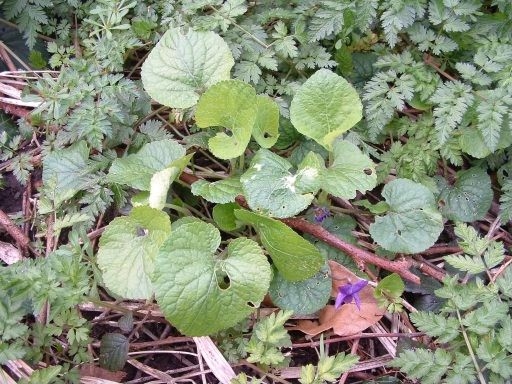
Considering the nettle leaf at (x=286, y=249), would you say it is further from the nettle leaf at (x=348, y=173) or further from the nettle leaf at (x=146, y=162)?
the nettle leaf at (x=146, y=162)

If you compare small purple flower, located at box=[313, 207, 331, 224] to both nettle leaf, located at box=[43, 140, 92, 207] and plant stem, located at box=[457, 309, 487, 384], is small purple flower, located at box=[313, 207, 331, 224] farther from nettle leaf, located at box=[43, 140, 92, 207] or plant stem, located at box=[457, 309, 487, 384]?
nettle leaf, located at box=[43, 140, 92, 207]

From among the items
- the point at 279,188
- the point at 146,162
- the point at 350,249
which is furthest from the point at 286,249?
the point at 146,162

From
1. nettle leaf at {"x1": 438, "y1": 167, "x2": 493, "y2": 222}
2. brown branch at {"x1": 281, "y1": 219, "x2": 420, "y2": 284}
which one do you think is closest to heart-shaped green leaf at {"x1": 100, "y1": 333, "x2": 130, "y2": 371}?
brown branch at {"x1": 281, "y1": 219, "x2": 420, "y2": 284}

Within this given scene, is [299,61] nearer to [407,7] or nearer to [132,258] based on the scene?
[407,7]

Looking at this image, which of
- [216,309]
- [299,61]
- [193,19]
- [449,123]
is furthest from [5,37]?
[449,123]

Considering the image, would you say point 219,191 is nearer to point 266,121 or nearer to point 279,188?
point 279,188

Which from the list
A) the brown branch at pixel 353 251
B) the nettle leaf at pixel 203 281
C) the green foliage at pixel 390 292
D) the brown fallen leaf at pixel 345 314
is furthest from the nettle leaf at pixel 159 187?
the green foliage at pixel 390 292
